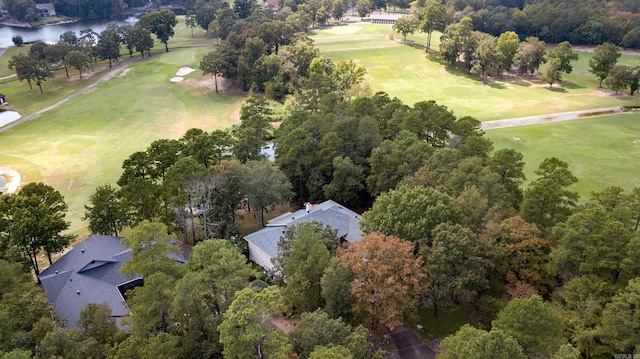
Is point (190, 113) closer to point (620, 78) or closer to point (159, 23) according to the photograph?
point (159, 23)

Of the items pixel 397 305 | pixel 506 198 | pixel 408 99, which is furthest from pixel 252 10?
pixel 397 305

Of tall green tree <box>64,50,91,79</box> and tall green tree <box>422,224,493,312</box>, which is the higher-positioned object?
tall green tree <box>64,50,91,79</box>

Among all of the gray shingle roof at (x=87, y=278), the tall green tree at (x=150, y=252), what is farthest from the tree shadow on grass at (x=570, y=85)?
the tall green tree at (x=150, y=252)

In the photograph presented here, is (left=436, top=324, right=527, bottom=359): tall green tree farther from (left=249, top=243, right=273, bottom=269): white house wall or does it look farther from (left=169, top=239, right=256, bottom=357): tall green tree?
(left=249, top=243, right=273, bottom=269): white house wall

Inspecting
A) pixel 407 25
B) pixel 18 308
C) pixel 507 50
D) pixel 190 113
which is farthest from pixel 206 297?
pixel 407 25

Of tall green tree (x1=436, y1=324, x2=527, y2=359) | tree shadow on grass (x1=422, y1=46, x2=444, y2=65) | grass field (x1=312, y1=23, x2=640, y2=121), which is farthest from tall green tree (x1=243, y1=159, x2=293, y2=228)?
tree shadow on grass (x1=422, y1=46, x2=444, y2=65)

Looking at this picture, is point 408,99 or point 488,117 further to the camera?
point 408,99

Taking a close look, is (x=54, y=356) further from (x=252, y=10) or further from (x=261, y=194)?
(x=252, y=10)
